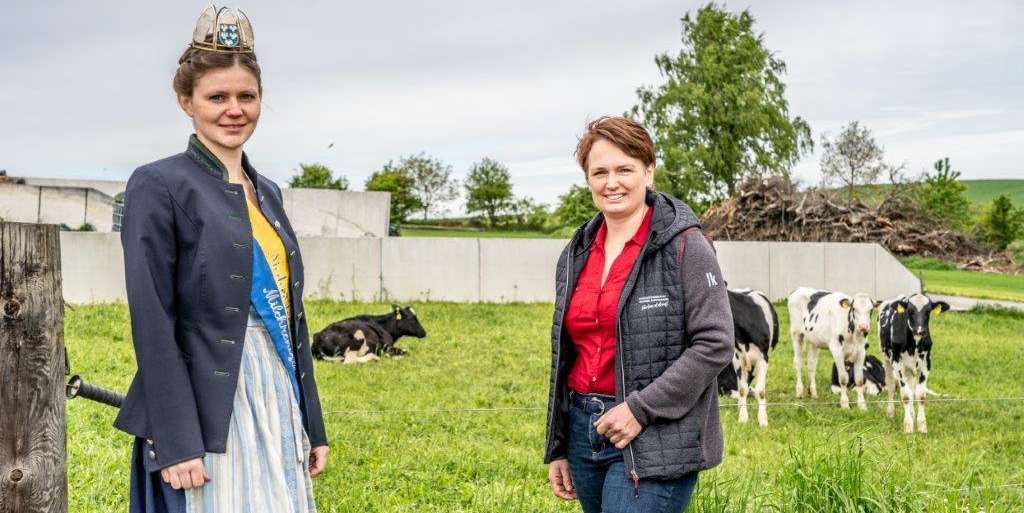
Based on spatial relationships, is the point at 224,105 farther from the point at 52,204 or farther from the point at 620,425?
the point at 52,204

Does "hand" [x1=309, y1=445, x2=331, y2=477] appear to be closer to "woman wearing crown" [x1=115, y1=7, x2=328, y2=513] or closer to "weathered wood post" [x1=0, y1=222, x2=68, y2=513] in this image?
"woman wearing crown" [x1=115, y1=7, x2=328, y2=513]

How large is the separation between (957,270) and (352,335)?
25309 mm

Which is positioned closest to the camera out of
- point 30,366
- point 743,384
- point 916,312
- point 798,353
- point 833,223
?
point 30,366

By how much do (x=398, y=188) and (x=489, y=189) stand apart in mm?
6475

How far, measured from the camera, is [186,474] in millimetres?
2824

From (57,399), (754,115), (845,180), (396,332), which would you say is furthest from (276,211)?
(845,180)

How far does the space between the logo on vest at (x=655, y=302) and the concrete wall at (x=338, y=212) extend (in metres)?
29.0

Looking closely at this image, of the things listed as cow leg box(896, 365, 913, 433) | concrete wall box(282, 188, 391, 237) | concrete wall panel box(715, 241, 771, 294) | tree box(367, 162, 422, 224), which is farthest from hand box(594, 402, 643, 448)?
tree box(367, 162, 422, 224)

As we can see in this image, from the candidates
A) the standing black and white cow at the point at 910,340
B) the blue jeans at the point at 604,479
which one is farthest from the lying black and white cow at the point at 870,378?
the blue jeans at the point at 604,479

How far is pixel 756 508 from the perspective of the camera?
195 inches

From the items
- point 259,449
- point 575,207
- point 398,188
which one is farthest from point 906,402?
point 398,188

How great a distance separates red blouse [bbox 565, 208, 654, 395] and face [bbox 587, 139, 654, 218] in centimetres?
11

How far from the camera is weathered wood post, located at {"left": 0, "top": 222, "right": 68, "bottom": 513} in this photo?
2.88 meters

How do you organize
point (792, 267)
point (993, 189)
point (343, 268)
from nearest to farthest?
point (343, 268) < point (792, 267) < point (993, 189)
